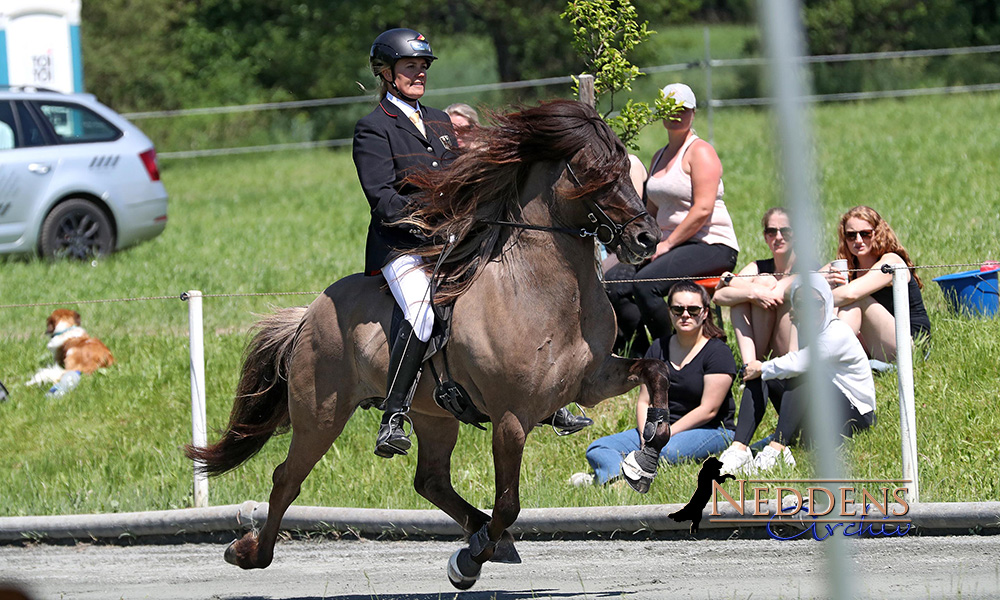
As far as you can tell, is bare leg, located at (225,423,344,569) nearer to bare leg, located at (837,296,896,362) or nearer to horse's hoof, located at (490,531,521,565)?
horse's hoof, located at (490,531,521,565)

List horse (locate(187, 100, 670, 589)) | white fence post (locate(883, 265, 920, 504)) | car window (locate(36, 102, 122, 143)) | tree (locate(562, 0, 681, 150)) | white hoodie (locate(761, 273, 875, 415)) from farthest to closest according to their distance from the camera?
1. car window (locate(36, 102, 122, 143))
2. tree (locate(562, 0, 681, 150))
3. white hoodie (locate(761, 273, 875, 415))
4. white fence post (locate(883, 265, 920, 504))
5. horse (locate(187, 100, 670, 589))

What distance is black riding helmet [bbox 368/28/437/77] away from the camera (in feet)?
18.7

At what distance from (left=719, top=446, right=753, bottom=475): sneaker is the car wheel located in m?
10.2

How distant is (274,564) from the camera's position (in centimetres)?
719

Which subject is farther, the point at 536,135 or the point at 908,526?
the point at 908,526

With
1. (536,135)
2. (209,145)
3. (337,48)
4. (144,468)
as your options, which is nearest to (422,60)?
(536,135)

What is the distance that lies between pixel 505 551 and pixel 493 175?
1.80 metres

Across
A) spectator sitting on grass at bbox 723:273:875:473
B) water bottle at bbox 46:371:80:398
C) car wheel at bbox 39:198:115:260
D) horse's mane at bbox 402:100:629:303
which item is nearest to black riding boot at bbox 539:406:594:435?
horse's mane at bbox 402:100:629:303

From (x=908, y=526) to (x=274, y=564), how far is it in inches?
142

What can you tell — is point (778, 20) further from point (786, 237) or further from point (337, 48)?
point (337, 48)

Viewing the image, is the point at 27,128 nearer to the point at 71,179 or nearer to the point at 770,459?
the point at 71,179

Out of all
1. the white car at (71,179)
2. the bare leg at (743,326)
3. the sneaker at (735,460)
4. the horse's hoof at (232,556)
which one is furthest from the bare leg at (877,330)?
the white car at (71,179)

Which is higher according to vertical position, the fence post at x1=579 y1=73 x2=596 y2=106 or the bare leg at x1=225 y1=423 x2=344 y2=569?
the fence post at x1=579 y1=73 x2=596 y2=106

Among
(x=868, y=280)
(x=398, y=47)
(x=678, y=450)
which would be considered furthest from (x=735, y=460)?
→ (x=398, y=47)
